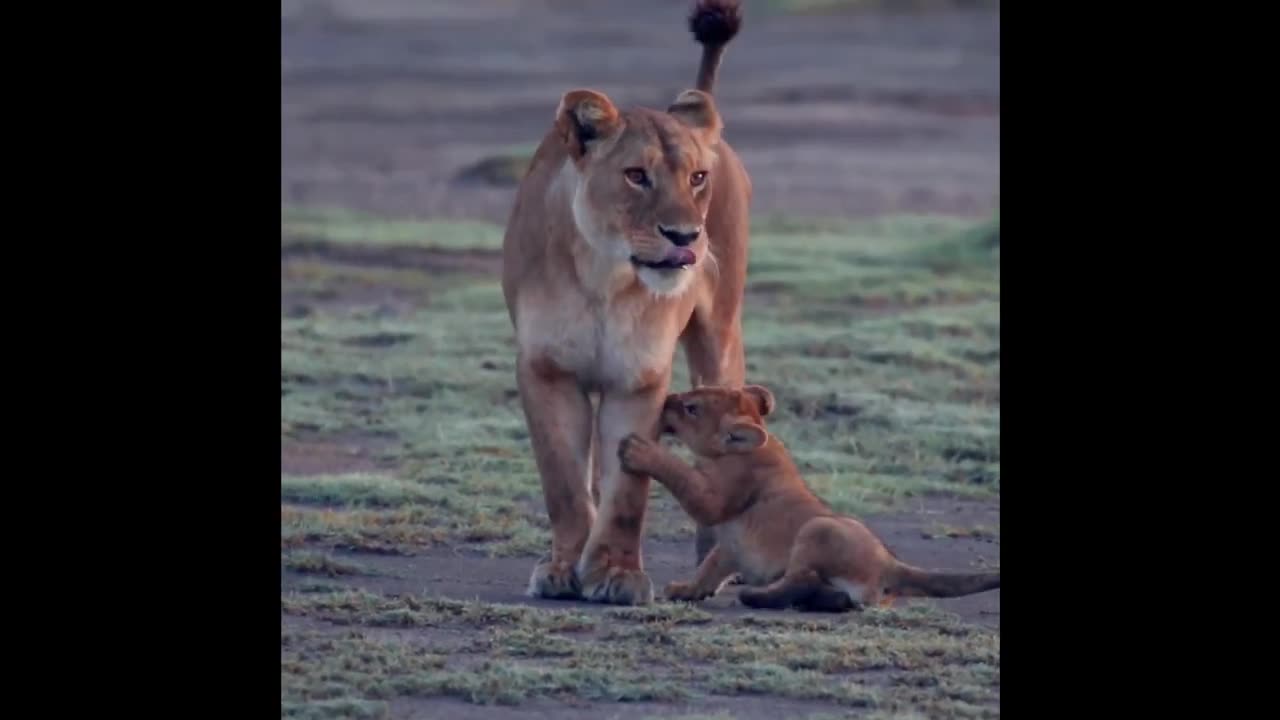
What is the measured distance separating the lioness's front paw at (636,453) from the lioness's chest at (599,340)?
122 millimetres

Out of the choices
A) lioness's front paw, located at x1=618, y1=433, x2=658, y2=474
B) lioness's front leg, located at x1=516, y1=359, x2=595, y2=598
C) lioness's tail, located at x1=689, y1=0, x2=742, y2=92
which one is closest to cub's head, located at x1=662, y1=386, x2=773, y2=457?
lioness's front paw, located at x1=618, y1=433, x2=658, y2=474

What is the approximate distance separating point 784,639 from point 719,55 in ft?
6.05

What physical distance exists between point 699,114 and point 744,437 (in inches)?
28.3

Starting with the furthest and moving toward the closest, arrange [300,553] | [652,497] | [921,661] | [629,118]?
[652,497], [300,553], [629,118], [921,661]

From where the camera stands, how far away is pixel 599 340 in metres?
6.20

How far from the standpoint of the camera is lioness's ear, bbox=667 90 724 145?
6.34 m

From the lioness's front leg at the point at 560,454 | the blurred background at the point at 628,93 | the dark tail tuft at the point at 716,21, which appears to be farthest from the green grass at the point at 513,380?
the blurred background at the point at 628,93

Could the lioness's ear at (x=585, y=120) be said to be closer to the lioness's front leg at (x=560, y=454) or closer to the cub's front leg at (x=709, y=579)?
the lioness's front leg at (x=560, y=454)

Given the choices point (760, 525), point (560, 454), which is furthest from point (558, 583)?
point (760, 525)

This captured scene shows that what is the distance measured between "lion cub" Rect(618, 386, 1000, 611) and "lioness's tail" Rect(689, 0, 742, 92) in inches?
38.7

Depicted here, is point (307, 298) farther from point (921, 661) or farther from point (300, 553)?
point (921, 661)
